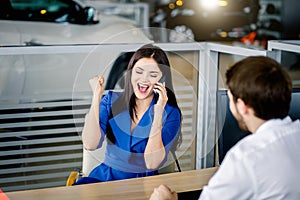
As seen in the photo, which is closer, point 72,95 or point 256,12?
point 72,95

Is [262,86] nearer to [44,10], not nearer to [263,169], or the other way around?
[263,169]

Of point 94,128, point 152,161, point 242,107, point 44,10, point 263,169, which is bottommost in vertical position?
point 152,161

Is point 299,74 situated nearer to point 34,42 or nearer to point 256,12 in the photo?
point 256,12

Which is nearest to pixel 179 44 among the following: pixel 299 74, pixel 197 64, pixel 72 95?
pixel 197 64

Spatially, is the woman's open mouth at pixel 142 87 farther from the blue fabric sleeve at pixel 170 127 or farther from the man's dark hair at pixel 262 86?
the man's dark hair at pixel 262 86

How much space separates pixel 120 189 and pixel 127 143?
0.37m

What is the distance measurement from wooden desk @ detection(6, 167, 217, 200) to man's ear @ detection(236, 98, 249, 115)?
500 millimetres

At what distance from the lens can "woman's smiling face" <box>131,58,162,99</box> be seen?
205 cm

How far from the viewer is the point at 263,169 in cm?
119

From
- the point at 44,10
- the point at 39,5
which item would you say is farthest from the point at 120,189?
the point at 39,5

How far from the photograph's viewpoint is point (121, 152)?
2.08 metres

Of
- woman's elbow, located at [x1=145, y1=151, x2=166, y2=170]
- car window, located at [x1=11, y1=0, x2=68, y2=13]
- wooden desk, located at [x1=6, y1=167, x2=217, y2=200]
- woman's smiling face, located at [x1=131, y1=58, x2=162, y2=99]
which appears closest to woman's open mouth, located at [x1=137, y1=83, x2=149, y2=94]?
woman's smiling face, located at [x1=131, y1=58, x2=162, y2=99]

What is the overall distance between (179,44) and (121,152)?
0.95 meters

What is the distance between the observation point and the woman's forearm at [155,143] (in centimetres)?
205
